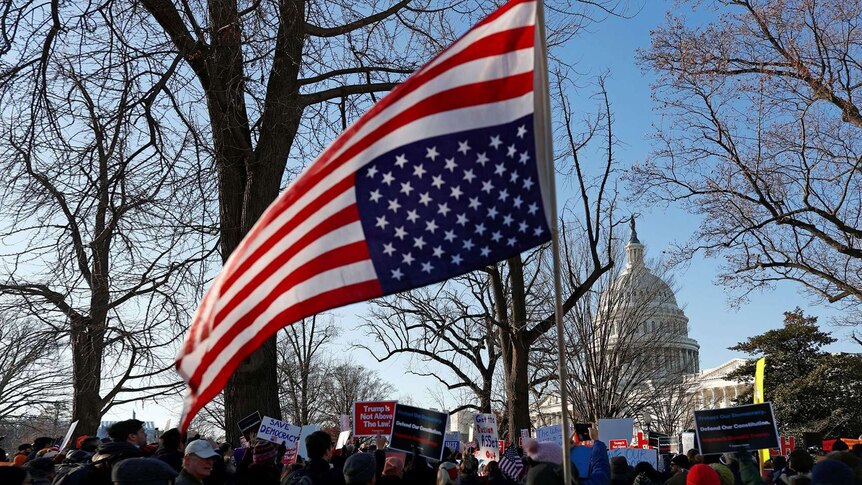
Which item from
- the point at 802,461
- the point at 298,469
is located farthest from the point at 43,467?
the point at 802,461

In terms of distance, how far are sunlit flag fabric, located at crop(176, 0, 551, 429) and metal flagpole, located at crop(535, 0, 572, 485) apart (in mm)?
28

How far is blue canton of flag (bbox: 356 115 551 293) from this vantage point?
15.3 feet

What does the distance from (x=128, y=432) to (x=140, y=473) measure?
95.8 inches

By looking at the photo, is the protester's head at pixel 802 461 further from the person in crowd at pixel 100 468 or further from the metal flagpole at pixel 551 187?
the person in crowd at pixel 100 468

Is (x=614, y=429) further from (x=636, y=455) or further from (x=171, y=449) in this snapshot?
(x=171, y=449)

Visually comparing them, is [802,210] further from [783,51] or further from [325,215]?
[325,215]

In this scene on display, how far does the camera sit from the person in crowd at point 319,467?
7.23m

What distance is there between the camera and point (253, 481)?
6215 millimetres

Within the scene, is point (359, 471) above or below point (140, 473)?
above

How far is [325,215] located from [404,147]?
23.0 inches

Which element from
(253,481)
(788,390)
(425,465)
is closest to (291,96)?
(425,465)

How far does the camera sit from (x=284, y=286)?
486cm

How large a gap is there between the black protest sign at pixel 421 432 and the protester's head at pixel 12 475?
19.3 ft

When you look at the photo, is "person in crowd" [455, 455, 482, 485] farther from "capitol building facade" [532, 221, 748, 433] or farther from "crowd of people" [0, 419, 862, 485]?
"capitol building facade" [532, 221, 748, 433]
